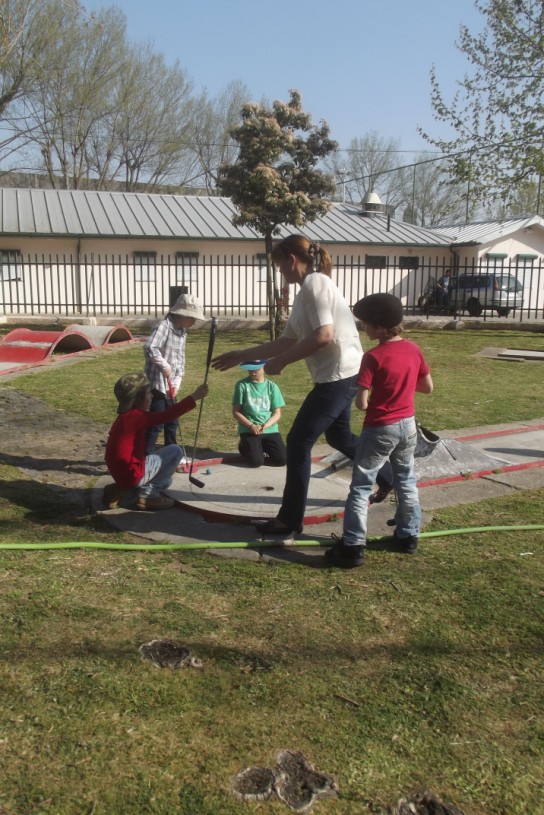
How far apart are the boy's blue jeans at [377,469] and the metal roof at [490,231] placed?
31.1m

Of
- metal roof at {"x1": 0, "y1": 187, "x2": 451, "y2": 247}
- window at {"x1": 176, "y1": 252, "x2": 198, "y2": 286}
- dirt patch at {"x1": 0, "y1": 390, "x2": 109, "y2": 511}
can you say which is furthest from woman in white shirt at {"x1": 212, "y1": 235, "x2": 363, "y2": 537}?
window at {"x1": 176, "y1": 252, "x2": 198, "y2": 286}

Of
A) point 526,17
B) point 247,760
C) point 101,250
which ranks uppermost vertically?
point 526,17

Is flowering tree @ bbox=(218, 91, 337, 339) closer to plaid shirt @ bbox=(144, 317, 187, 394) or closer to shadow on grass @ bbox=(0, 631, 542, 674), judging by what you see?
plaid shirt @ bbox=(144, 317, 187, 394)

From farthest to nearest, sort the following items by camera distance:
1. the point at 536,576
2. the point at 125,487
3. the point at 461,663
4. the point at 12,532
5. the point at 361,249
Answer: the point at 361,249 < the point at 125,487 < the point at 12,532 < the point at 536,576 < the point at 461,663

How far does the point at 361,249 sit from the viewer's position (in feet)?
106

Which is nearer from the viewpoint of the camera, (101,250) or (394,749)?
(394,749)

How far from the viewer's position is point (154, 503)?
4961mm

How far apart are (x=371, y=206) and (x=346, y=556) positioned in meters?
34.2

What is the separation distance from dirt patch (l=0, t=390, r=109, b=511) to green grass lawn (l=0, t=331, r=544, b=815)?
1067 mm

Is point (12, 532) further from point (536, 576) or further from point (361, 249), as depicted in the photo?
point (361, 249)

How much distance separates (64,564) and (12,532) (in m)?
0.68

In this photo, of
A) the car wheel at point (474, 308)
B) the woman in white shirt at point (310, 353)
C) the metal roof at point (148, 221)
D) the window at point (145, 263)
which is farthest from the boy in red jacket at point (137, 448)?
the car wheel at point (474, 308)

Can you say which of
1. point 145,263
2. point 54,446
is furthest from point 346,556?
point 145,263

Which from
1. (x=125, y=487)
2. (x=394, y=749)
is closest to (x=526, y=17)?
(x=125, y=487)
